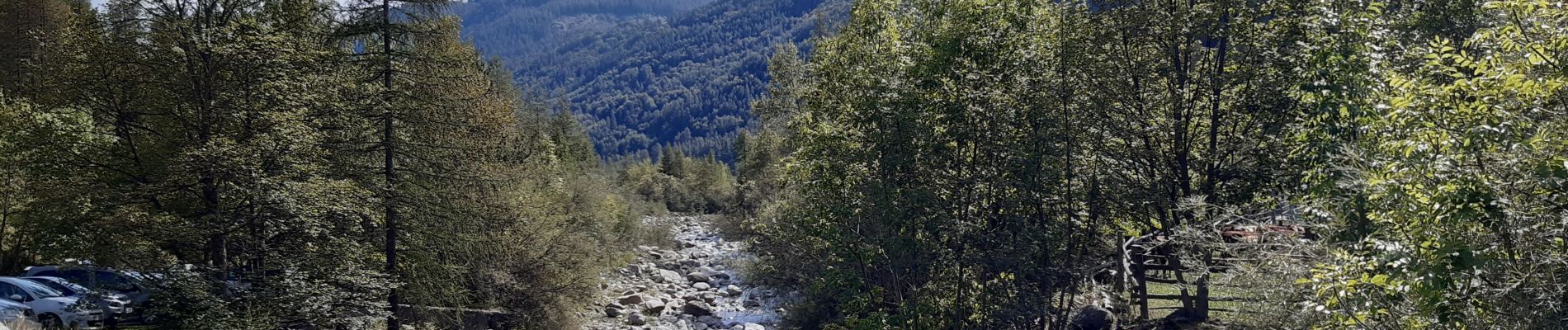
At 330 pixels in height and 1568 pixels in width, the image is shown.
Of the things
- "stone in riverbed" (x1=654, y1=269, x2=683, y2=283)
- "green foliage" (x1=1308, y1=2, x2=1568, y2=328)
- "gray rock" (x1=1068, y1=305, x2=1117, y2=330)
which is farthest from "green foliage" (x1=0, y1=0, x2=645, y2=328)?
"stone in riverbed" (x1=654, y1=269, x2=683, y2=283)

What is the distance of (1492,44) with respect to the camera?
648cm

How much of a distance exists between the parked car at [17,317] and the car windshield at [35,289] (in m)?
0.70

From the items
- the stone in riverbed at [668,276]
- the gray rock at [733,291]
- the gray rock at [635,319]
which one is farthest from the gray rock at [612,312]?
the stone in riverbed at [668,276]

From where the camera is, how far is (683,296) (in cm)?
3738

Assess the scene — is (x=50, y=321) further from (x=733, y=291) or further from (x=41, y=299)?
(x=733, y=291)

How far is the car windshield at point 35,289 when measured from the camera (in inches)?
779

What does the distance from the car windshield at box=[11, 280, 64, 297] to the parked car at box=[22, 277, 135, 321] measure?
1.04ft

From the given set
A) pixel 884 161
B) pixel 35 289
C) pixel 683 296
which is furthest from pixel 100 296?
pixel 683 296

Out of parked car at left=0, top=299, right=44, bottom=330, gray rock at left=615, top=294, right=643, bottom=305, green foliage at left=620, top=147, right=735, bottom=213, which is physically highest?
green foliage at left=620, top=147, right=735, bottom=213

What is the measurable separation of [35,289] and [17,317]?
2.71 metres

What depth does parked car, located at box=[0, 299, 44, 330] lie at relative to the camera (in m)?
16.6

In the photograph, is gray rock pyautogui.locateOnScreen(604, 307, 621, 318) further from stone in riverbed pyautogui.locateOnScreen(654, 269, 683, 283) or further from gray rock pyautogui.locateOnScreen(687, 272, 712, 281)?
gray rock pyautogui.locateOnScreen(687, 272, 712, 281)

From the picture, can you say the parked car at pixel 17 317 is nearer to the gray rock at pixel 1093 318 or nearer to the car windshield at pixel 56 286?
the car windshield at pixel 56 286

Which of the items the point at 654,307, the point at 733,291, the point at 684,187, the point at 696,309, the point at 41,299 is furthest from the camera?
the point at 684,187
